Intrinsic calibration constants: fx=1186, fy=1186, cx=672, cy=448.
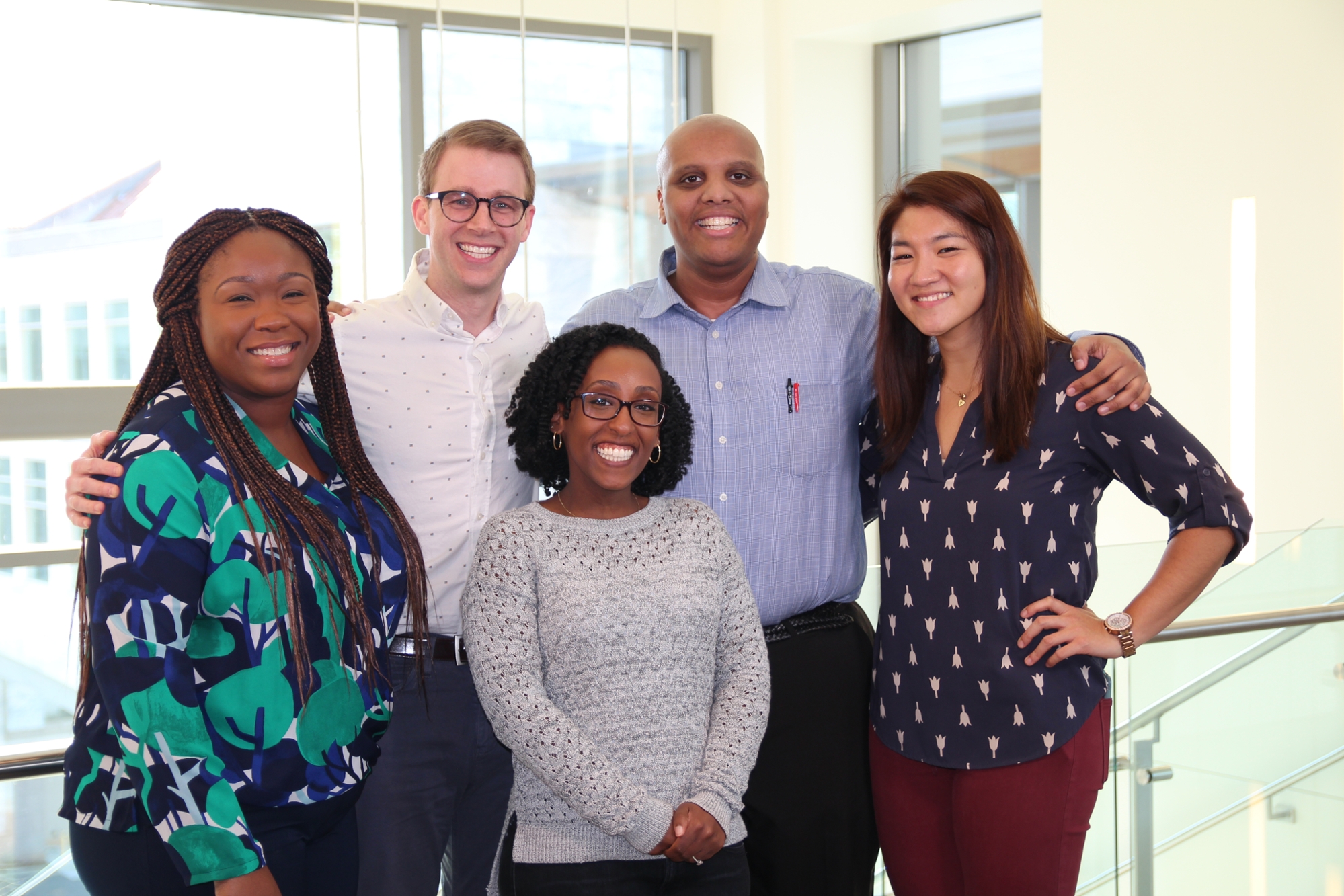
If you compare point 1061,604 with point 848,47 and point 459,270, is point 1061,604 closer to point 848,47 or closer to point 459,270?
point 459,270

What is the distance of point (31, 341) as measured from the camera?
206 inches

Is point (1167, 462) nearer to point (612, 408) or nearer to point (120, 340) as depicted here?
point (612, 408)

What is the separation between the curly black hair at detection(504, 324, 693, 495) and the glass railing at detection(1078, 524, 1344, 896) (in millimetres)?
1496

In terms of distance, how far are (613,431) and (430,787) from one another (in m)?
0.67

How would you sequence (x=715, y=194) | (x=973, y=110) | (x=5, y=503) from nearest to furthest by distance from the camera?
(x=715, y=194) < (x=5, y=503) < (x=973, y=110)

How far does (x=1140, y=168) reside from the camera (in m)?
4.46

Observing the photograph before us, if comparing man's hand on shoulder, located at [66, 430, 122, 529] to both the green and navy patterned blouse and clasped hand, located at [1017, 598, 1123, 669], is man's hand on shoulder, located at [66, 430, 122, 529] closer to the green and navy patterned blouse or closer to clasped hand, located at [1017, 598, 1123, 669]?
the green and navy patterned blouse

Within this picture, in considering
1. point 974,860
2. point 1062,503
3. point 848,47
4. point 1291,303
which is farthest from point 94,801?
Result: point 848,47

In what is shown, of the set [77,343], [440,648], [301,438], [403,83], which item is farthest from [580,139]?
[301,438]

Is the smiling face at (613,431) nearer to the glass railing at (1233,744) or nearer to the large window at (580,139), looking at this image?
the glass railing at (1233,744)

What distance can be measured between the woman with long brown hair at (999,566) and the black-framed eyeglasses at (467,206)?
0.71 metres

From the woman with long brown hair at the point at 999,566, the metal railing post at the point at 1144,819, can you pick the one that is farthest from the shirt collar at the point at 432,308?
the metal railing post at the point at 1144,819

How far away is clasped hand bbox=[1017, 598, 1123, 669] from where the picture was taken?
181cm

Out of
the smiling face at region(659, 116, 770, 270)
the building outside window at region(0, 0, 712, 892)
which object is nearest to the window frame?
the building outside window at region(0, 0, 712, 892)
